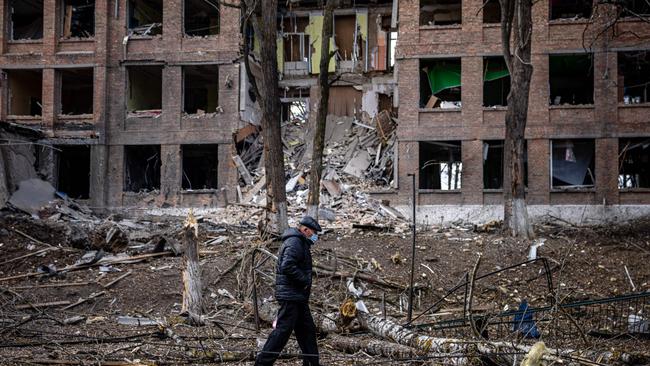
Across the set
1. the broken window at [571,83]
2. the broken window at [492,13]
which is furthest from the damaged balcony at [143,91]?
the broken window at [571,83]

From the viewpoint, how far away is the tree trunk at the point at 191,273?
11836mm

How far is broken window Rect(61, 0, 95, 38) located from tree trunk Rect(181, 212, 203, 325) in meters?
22.7

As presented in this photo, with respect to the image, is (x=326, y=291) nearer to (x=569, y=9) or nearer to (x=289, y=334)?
(x=289, y=334)

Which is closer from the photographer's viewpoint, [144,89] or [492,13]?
[492,13]

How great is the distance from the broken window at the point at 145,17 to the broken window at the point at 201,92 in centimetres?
279

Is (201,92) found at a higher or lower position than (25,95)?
higher

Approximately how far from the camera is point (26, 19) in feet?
112

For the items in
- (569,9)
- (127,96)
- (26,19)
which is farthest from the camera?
(26,19)

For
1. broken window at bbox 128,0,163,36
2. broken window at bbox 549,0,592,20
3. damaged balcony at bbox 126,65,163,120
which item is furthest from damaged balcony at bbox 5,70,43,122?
broken window at bbox 549,0,592,20

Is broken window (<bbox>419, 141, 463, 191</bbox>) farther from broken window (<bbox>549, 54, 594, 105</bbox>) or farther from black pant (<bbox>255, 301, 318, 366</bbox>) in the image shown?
black pant (<bbox>255, 301, 318, 366</bbox>)

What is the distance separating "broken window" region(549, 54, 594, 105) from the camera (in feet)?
94.8

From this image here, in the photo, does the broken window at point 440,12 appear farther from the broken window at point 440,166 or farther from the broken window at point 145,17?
the broken window at point 145,17

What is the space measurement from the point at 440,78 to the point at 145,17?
15.1m

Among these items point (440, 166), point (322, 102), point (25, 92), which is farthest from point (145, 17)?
point (322, 102)
